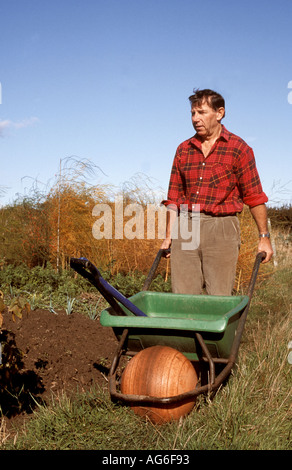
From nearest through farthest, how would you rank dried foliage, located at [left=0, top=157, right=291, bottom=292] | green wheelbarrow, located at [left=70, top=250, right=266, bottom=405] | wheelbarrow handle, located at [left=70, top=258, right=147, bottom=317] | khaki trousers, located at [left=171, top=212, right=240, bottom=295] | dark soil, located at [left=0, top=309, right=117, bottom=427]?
wheelbarrow handle, located at [left=70, top=258, right=147, bottom=317] < green wheelbarrow, located at [left=70, top=250, right=266, bottom=405] < dark soil, located at [left=0, top=309, right=117, bottom=427] < khaki trousers, located at [left=171, top=212, right=240, bottom=295] < dried foliage, located at [left=0, top=157, right=291, bottom=292]

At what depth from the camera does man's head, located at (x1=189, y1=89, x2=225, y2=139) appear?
3701mm

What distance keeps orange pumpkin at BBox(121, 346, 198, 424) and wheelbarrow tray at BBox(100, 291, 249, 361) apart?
0.45 feet

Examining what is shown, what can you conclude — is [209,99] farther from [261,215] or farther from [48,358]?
[48,358]

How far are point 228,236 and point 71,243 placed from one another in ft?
13.0

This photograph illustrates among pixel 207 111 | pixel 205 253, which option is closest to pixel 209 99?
pixel 207 111

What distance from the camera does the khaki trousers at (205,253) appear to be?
12.5 ft

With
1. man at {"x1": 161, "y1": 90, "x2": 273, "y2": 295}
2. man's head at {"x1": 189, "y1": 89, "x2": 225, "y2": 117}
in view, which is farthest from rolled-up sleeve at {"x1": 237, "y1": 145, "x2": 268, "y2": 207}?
man's head at {"x1": 189, "y1": 89, "x2": 225, "y2": 117}

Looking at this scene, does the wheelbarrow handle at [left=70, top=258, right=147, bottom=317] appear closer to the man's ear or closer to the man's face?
the man's face

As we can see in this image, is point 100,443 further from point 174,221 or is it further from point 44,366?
point 174,221

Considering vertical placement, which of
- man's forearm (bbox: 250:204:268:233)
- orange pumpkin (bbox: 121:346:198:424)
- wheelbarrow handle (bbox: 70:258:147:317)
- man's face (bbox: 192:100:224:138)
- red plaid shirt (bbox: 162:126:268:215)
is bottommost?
orange pumpkin (bbox: 121:346:198:424)

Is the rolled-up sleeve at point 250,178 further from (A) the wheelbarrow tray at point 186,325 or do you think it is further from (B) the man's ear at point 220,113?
(A) the wheelbarrow tray at point 186,325

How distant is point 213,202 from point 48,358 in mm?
1864

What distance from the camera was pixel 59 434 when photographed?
2.58 meters

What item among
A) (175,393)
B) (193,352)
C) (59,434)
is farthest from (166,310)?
(59,434)
